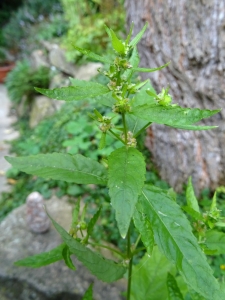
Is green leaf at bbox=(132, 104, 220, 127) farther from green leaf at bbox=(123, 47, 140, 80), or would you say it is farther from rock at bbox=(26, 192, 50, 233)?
rock at bbox=(26, 192, 50, 233)

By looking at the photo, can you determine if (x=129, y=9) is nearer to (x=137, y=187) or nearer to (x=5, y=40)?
(x=137, y=187)

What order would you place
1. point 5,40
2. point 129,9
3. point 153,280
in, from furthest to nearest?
1. point 5,40
2. point 129,9
3. point 153,280

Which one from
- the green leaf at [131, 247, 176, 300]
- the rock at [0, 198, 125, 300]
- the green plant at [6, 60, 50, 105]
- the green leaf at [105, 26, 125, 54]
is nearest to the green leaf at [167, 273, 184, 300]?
the green leaf at [131, 247, 176, 300]

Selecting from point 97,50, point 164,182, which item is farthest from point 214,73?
point 97,50

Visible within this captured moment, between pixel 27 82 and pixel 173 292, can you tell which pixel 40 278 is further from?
pixel 27 82

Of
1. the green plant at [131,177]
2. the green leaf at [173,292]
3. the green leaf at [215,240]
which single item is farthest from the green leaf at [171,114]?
the green leaf at [173,292]

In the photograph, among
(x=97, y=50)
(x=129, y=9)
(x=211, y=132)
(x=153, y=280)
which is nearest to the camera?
(x=153, y=280)
